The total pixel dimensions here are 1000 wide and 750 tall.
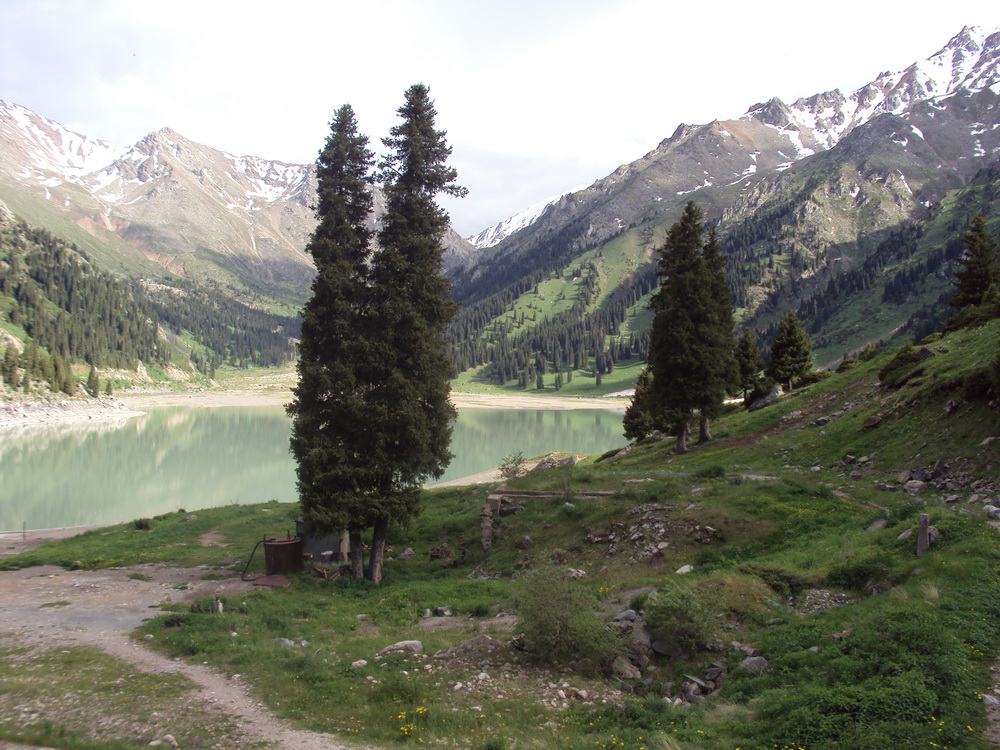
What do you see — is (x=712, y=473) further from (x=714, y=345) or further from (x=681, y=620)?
(x=681, y=620)

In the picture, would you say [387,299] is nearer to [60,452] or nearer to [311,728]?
[311,728]

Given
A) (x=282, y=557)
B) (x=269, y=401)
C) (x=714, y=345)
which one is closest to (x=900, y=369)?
(x=714, y=345)

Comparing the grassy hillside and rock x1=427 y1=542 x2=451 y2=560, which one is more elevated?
the grassy hillside

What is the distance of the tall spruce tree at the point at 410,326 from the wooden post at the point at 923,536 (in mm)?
13714

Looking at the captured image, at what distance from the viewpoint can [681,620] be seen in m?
11.5

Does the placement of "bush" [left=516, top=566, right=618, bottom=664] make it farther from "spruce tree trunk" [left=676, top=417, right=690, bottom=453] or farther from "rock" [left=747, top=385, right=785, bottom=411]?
"rock" [left=747, top=385, right=785, bottom=411]

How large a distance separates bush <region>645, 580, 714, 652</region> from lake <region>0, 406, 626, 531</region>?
Answer: 32.6 meters

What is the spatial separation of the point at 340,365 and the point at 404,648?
31.7ft

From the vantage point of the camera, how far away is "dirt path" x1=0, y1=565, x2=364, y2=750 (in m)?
9.33

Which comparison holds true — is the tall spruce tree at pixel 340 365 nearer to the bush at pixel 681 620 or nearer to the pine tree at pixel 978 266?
the bush at pixel 681 620

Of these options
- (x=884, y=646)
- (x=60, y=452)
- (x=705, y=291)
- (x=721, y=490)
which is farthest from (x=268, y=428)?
(x=884, y=646)

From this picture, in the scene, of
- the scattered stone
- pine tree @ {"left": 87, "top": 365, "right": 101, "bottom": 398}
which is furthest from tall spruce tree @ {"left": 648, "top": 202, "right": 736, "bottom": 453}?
pine tree @ {"left": 87, "top": 365, "right": 101, "bottom": 398}

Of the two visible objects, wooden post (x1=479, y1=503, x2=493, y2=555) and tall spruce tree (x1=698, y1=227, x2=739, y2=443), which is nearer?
wooden post (x1=479, y1=503, x2=493, y2=555)

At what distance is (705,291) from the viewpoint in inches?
1342
